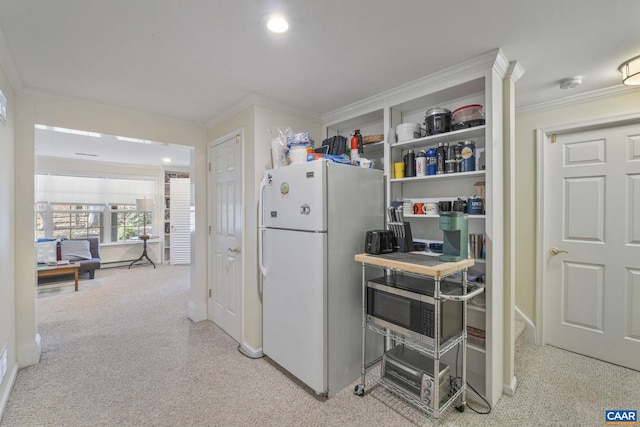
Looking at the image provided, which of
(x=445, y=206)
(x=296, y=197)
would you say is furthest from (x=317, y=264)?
(x=445, y=206)

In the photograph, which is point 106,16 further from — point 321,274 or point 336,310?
point 336,310

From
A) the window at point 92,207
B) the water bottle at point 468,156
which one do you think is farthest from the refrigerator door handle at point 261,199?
the window at point 92,207

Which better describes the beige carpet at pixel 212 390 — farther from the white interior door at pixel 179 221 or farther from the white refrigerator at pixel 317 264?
the white interior door at pixel 179 221

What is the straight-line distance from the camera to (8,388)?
203 centimetres

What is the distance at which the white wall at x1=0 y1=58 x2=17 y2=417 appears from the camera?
1952mm

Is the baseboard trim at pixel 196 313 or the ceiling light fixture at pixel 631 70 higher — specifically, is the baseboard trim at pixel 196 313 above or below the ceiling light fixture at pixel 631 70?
below

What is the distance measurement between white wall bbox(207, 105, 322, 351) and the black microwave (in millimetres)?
1099

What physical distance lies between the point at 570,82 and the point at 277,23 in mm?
2287

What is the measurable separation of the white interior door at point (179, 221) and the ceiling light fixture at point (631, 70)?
712 cm

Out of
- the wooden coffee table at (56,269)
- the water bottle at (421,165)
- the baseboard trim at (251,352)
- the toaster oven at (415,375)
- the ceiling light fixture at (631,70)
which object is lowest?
the baseboard trim at (251,352)

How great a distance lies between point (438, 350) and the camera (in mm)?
1671

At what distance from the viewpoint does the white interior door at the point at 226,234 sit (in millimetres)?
2834

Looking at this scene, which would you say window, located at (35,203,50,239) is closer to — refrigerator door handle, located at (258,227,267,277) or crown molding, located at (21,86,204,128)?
crown molding, located at (21,86,204,128)

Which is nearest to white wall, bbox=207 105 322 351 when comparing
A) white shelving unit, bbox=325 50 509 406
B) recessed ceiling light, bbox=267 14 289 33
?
white shelving unit, bbox=325 50 509 406
